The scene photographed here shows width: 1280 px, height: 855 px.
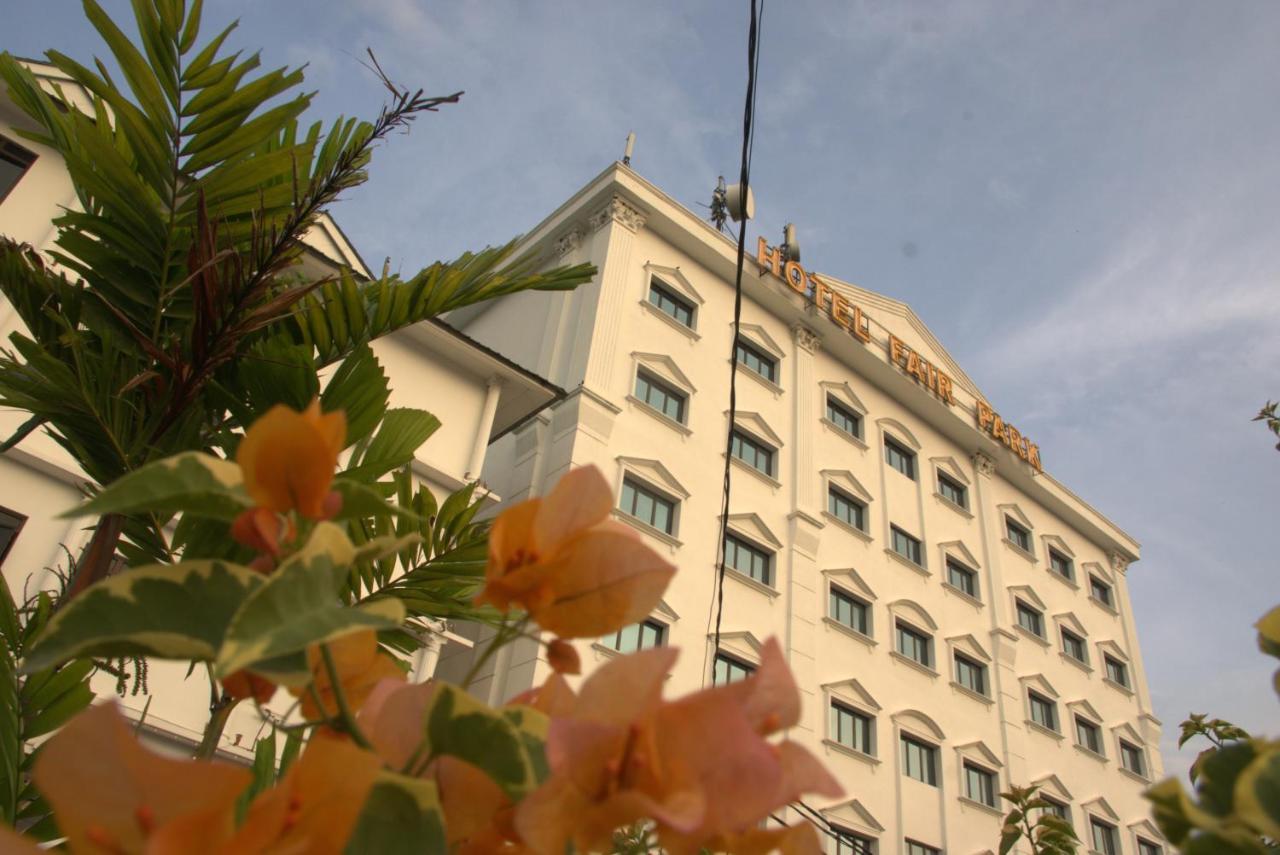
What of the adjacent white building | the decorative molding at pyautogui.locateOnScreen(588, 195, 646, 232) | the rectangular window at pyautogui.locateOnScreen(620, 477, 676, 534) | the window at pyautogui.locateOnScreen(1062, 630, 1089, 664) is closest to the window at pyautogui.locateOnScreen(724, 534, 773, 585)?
the rectangular window at pyautogui.locateOnScreen(620, 477, 676, 534)

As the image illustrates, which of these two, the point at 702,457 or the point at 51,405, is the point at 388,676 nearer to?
the point at 51,405

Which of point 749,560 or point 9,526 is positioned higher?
point 749,560

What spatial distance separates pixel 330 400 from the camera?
63.2 inches

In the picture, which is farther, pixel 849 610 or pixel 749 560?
pixel 849 610

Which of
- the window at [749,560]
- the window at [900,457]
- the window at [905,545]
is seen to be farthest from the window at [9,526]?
the window at [900,457]

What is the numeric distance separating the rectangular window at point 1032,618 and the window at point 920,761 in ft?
15.7

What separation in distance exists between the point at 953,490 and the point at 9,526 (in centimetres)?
1485

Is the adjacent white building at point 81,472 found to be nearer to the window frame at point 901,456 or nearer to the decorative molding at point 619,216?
the decorative molding at point 619,216

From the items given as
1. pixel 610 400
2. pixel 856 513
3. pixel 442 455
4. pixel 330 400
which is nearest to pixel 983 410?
pixel 856 513

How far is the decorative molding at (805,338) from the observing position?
1488cm

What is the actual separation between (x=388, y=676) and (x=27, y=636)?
154 cm

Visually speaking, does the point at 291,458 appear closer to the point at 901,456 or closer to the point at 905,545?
the point at 905,545

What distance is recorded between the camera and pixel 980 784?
13336 millimetres

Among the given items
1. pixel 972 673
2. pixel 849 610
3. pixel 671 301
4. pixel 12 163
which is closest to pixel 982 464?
pixel 972 673
